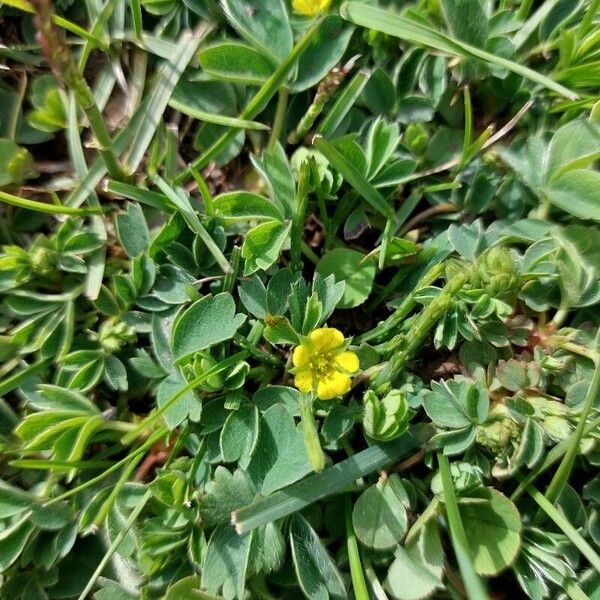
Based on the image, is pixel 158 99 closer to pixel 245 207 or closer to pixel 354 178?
pixel 245 207

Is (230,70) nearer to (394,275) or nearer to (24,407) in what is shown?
(394,275)

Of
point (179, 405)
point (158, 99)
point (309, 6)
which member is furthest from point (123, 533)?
point (309, 6)

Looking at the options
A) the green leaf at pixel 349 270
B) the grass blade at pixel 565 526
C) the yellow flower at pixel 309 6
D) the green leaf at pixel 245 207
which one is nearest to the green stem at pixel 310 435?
the green leaf at pixel 349 270

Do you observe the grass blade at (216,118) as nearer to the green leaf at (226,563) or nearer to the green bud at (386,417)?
the green bud at (386,417)

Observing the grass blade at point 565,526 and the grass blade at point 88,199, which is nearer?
the grass blade at point 565,526

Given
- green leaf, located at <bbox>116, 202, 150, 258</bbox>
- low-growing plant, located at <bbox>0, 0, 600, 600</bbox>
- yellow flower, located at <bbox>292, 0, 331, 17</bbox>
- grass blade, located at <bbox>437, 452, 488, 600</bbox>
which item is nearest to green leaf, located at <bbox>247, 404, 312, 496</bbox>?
low-growing plant, located at <bbox>0, 0, 600, 600</bbox>
